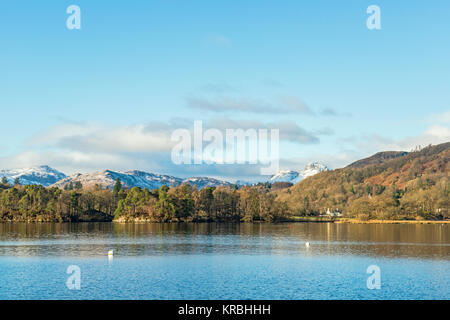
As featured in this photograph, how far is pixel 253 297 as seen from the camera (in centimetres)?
5144

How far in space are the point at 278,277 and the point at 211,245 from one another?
48.6m

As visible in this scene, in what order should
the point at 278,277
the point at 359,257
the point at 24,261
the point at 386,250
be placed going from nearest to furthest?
the point at 278,277
the point at 24,261
the point at 359,257
the point at 386,250

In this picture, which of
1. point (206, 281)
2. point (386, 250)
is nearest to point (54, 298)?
point (206, 281)

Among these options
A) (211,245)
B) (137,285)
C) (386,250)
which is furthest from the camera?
(211,245)

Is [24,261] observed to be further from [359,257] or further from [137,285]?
[359,257]

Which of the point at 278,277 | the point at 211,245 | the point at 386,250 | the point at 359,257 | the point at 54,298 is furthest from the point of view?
the point at 211,245

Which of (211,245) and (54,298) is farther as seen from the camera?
(211,245)
